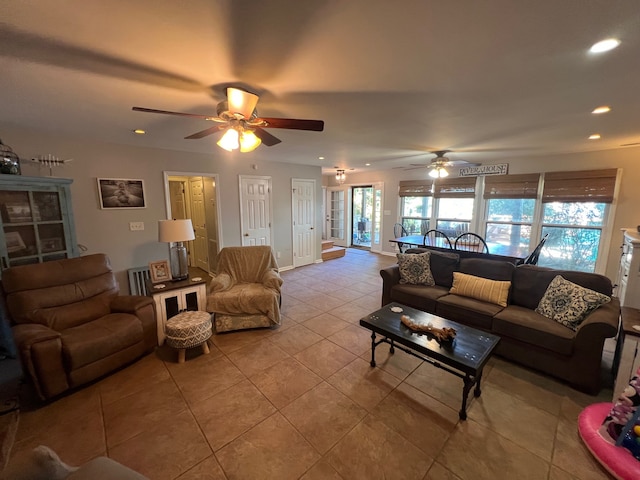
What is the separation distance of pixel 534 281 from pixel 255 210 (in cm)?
445

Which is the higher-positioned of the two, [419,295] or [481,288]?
[481,288]

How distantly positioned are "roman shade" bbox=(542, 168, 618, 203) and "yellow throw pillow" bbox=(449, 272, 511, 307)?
121 inches

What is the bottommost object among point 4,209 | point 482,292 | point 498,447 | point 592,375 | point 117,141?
point 498,447

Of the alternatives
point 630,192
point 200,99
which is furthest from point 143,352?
point 630,192

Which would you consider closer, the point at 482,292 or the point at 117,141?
the point at 482,292

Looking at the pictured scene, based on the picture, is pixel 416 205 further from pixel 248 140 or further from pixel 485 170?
pixel 248 140

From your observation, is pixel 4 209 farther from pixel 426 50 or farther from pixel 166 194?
pixel 426 50

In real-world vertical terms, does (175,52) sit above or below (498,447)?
above

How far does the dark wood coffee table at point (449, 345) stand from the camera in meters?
1.84

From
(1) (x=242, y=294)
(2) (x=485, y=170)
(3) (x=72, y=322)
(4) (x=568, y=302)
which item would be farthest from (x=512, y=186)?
(3) (x=72, y=322)

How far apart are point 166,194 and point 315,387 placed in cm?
362

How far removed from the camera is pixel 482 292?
2928 mm

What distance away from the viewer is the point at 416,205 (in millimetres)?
6793

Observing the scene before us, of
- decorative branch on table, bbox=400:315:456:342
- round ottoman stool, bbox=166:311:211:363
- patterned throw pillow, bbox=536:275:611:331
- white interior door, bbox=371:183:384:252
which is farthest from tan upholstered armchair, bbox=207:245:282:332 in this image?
white interior door, bbox=371:183:384:252
